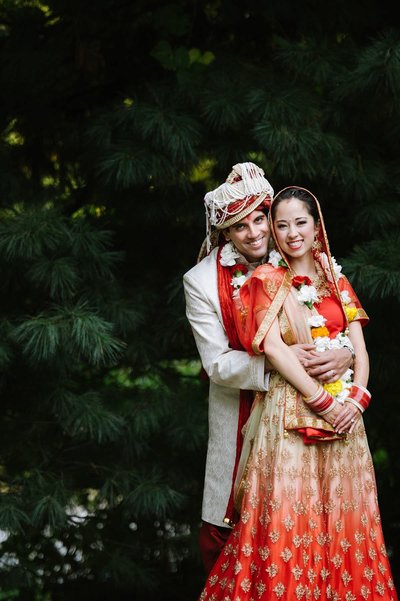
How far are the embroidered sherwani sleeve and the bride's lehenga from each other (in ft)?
0.23

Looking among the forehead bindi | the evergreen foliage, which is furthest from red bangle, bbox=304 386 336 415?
the evergreen foliage

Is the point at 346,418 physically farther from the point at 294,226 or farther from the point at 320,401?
the point at 294,226

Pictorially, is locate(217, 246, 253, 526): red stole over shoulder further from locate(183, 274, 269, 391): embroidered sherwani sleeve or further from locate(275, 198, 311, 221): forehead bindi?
locate(275, 198, 311, 221): forehead bindi

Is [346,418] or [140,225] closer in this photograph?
[346,418]

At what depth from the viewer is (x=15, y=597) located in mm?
4727

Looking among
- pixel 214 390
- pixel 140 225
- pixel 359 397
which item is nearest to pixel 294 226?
pixel 359 397

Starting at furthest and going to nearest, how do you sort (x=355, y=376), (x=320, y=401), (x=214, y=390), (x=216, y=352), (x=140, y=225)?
(x=140, y=225) < (x=214, y=390) < (x=216, y=352) < (x=355, y=376) < (x=320, y=401)

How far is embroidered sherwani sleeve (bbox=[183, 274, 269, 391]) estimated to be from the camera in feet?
10.8

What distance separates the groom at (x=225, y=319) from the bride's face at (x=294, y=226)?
19 cm

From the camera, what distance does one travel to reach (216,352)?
3482 mm

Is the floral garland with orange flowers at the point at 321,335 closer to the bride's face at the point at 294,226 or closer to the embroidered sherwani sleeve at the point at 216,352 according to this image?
the bride's face at the point at 294,226

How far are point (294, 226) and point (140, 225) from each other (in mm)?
1692

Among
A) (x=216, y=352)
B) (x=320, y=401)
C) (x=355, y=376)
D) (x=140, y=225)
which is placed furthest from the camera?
(x=140, y=225)

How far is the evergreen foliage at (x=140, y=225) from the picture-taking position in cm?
421
